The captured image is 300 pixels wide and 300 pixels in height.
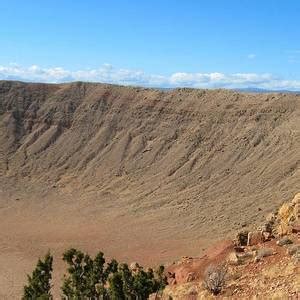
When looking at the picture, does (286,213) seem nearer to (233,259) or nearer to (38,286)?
(233,259)

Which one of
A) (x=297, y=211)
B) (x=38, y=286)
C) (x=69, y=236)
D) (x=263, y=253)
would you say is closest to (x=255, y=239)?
(x=297, y=211)

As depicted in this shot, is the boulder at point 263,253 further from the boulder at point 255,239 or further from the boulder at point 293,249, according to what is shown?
the boulder at point 255,239

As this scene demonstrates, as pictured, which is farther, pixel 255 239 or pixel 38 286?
pixel 255 239

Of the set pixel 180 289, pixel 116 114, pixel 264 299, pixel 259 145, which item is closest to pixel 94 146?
pixel 116 114

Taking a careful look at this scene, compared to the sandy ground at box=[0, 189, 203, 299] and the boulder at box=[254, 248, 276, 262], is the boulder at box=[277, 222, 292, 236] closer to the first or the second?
the boulder at box=[254, 248, 276, 262]

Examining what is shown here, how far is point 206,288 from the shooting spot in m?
19.2

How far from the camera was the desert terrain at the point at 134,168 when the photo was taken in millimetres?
44969

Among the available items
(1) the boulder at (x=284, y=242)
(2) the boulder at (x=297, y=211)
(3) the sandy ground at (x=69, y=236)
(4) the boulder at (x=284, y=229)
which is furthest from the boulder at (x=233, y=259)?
(3) the sandy ground at (x=69, y=236)

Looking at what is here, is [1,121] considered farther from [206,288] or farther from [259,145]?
[206,288]

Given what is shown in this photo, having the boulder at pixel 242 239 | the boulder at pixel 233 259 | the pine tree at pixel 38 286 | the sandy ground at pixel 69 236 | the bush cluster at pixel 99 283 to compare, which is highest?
the boulder at pixel 233 259

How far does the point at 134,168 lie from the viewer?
62750 mm

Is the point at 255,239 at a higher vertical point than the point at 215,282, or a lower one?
lower

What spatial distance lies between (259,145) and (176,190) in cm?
971

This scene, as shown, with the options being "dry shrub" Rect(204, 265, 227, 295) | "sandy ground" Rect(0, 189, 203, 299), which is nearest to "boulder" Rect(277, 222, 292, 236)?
"dry shrub" Rect(204, 265, 227, 295)
